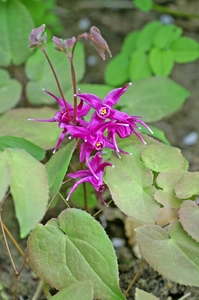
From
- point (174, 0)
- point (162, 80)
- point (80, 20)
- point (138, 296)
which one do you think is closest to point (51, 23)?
point (80, 20)

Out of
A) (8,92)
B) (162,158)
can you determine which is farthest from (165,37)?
(162,158)

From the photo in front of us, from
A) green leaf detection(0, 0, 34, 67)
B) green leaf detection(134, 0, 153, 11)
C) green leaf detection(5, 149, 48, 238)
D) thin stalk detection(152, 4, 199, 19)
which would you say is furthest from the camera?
thin stalk detection(152, 4, 199, 19)

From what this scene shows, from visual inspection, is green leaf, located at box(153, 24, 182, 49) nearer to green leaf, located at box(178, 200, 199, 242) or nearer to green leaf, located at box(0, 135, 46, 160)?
green leaf, located at box(0, 135, 46, 160)

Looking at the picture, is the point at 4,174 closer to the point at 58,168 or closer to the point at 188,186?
the point at 58,168

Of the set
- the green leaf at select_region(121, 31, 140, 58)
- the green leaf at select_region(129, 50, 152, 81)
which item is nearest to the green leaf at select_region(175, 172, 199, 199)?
the green leaf at select_region(129, 50, 152, 81)

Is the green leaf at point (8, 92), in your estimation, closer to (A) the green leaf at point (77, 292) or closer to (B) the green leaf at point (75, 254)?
(B) the green leaf at point (75, 254)

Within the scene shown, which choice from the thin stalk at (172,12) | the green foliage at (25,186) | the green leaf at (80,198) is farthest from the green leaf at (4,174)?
the thin stalk at (172,12)

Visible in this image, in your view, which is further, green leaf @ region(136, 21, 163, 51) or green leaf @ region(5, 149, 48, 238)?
green leaf @ region(136, 21, 163, 51)

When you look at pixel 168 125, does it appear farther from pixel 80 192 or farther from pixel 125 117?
pixel 125 117
